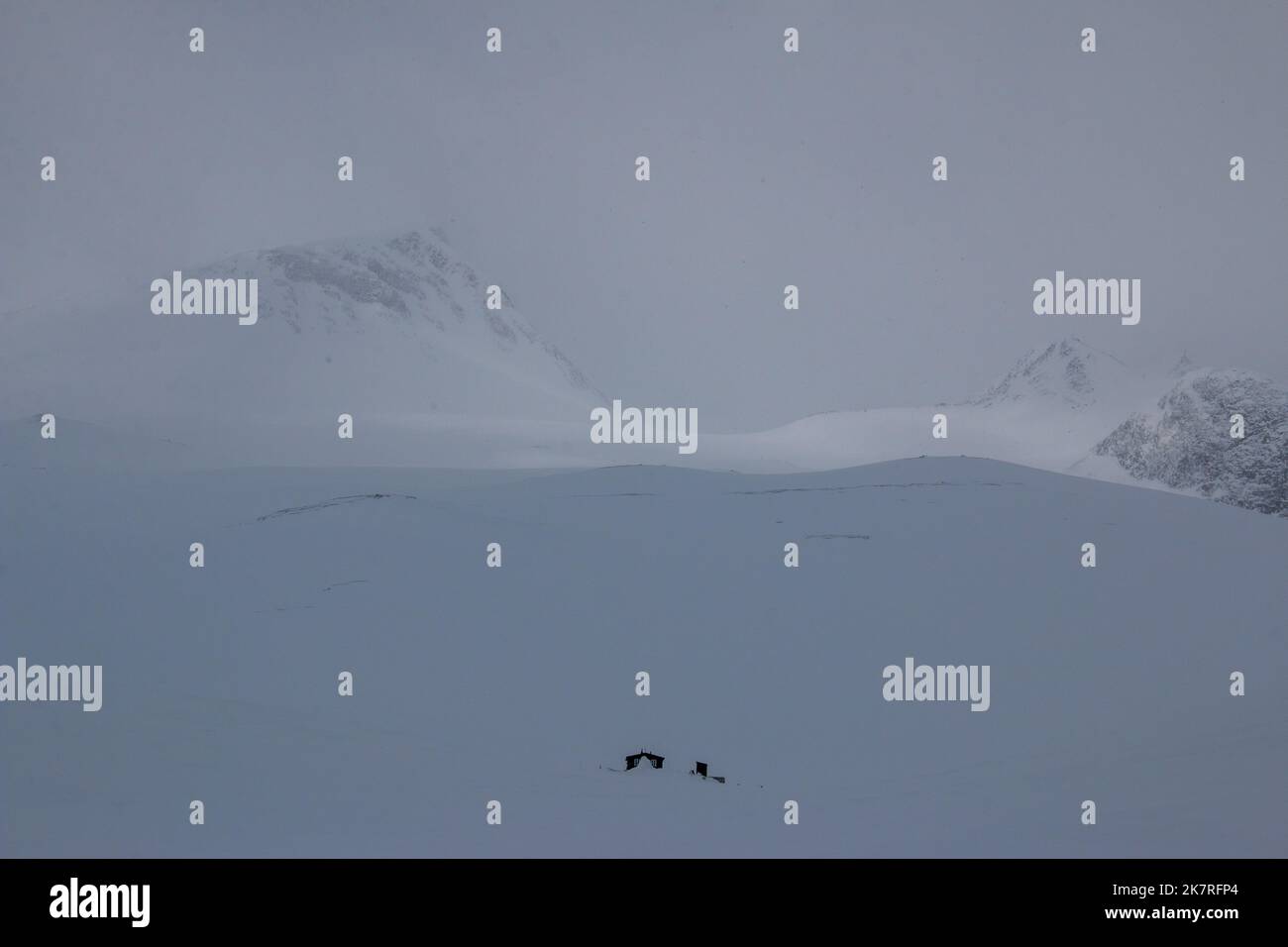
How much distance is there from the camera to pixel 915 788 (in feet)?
55.5

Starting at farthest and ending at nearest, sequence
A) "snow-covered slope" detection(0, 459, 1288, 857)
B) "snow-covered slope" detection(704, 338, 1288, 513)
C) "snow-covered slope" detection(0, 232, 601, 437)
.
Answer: "snow-covered slope" detection(0, 232, 601, 437), "snow-covered slope" detection(704, 338, 1288, 513), "snow-covered slope" detection(0, 459, 1288, 857)

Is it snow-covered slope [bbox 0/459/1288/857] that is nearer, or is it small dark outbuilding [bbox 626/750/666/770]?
snow-covered slope [bbox 0/459/1288/857]

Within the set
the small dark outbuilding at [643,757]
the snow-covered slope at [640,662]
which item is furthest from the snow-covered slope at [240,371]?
the small dark outbuilding at [643,757]

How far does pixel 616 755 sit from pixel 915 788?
5.62 metres

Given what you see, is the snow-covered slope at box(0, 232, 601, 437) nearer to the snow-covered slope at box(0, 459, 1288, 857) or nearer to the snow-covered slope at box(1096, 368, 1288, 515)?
the snow-covered slope at box(0, 459, 1288, 857)

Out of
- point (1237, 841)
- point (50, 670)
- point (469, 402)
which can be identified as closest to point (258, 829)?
point (50, 670)

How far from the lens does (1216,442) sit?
14650 centimetres

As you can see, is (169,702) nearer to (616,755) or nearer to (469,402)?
(616,755)

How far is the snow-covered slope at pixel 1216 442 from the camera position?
126m

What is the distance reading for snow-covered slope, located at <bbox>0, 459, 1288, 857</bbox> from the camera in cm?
1446

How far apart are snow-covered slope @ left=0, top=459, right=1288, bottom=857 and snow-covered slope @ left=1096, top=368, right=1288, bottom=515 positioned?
349 feet

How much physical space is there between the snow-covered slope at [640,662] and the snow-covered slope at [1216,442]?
106274 mm

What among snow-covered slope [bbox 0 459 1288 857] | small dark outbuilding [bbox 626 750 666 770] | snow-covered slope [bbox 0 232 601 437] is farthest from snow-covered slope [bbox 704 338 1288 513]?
small dark outbuilding [bbox 626 750 666 770]

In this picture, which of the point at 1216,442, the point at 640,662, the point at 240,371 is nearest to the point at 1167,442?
the point at 1216,442
